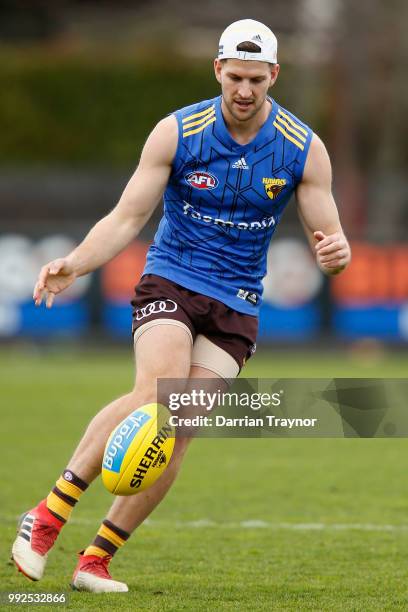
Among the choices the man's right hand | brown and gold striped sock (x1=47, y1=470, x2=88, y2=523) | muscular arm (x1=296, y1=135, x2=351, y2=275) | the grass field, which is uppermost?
muscular arm (x1=296, y1=135, x2=351, y2=275)

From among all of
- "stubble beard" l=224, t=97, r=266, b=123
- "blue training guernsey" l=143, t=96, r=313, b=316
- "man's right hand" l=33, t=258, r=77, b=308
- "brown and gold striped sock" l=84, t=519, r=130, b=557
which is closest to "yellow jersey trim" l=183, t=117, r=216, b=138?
"blue training guernsey" l=143, t=96, r=313, b=316

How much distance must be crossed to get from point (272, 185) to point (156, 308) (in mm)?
779

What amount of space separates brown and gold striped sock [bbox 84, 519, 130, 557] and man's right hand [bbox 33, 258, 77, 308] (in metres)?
1.07

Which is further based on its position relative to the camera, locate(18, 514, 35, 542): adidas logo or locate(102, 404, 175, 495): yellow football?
locate(18, 514, 35, 542): adidas logo

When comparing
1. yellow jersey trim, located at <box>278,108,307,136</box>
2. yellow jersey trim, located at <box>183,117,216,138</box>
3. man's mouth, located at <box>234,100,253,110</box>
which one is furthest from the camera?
yellow jersey trim, located at <box>278,108,307,136</box>

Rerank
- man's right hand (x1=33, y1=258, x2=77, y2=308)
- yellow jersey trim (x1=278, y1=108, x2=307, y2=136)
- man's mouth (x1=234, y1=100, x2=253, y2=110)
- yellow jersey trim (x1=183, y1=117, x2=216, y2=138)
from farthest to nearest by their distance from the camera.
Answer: yellow jersey trim (x1=278, y1=108, x2=307, y2=136), yellow jersey trim (x1=183, y1=117, x2=216, y2=138), man's mouth (x1=234, y1=100, x2=253, y2=110), man's right hand (x1=33, y1=258, x2=77, y2=308)

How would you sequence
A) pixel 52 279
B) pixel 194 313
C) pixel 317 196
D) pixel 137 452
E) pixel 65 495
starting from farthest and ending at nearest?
pixel 317 196, pixel 194 313, pixel 65 495, pixel 52 279, pixel 137 452

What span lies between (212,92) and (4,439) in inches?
742

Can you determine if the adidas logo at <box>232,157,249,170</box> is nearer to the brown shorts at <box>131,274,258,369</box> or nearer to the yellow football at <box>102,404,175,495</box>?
the brown shorts at <box>131,274,258,369</box>

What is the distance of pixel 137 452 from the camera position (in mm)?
5383

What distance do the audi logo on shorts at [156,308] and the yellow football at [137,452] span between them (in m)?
0.52

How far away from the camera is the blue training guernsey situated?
595cm

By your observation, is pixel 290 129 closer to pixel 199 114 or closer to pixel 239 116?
pixel 239 116

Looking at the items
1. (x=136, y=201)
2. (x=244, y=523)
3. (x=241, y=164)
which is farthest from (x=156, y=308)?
(x=244, y=523)
